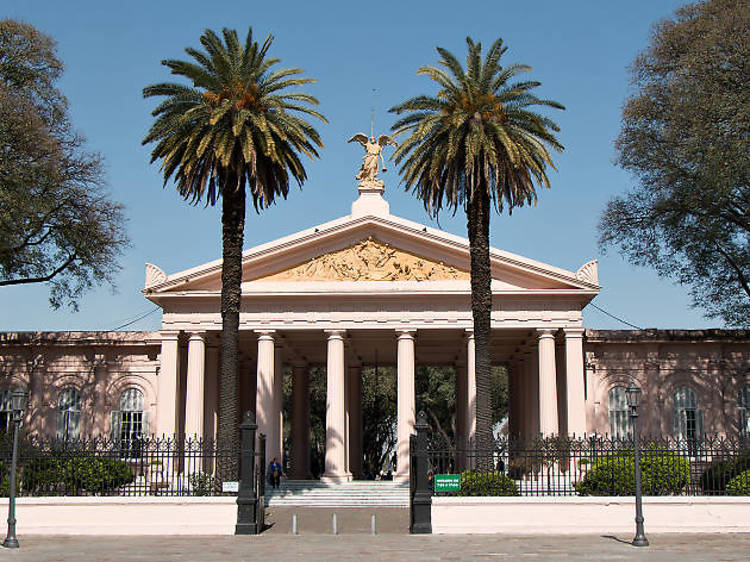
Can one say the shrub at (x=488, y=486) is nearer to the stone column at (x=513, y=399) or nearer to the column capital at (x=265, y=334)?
the column capital at (x=265, y=334)

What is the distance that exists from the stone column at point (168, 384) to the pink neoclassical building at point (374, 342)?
0.15ft

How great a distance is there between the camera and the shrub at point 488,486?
23891 millimetres

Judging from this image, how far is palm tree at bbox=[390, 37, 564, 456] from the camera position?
2716 cm

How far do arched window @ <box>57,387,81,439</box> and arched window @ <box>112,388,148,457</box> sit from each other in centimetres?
169

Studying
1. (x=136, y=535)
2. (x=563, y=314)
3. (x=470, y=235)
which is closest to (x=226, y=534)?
(x=136, y=535)

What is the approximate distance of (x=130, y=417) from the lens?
4191 cm

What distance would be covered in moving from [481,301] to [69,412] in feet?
76.1

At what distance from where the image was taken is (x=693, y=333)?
40.8 metres

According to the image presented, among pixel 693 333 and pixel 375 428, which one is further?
pixel 375 428

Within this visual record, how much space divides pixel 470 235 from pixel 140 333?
19878 mm

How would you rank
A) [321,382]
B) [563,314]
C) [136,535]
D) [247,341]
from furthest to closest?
[321,382] < [247,341] < [563,314] < [136,535]

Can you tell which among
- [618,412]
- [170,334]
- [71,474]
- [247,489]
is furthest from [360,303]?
[71,474]

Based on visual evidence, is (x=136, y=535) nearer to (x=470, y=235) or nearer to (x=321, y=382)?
(x=470, y=235)

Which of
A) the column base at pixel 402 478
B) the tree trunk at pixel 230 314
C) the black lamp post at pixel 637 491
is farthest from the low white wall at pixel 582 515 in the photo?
the column base at pixel 402 478
